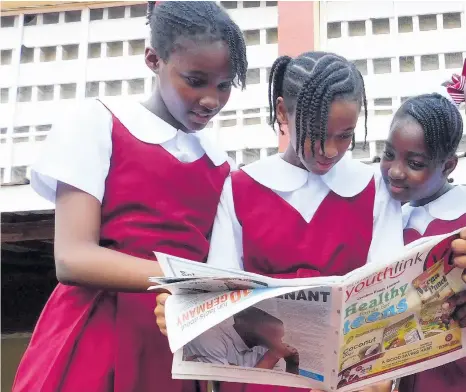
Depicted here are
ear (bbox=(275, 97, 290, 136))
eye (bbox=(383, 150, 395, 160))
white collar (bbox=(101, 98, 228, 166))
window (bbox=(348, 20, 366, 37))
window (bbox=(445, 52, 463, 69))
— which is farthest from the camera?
window (bbox=(348, 20, 366, 37))

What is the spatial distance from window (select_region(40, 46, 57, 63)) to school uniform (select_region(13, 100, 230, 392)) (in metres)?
3.56

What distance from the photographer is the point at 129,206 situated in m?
1.02

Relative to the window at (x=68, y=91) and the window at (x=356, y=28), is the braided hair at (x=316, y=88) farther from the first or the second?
the window at (x=68, y=91)

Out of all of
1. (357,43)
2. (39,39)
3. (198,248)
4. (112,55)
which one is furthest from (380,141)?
(198,248)

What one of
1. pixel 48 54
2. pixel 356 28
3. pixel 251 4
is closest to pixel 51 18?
pixel 48 54

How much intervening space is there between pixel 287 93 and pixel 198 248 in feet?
1.12

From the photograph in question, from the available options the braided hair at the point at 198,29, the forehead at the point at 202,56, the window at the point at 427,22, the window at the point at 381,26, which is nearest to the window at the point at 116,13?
the window at the point at 381,26

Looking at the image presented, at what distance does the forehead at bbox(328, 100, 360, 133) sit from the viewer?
1075mm

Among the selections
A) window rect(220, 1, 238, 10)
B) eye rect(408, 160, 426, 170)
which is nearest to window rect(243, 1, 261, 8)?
window rect(220, 1, 238, 10)

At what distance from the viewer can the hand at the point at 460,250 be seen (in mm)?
890

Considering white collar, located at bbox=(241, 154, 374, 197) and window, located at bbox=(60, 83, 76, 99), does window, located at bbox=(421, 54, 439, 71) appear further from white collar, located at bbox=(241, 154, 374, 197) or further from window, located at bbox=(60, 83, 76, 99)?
white collar, located at bbox=(241, 154, 374, 197)

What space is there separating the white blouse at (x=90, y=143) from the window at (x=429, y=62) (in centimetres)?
308

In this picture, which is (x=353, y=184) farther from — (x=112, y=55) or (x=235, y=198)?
(x=112, y=55)

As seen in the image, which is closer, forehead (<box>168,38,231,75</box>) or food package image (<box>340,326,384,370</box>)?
food package image (<box>340,326,384,370</box>)
